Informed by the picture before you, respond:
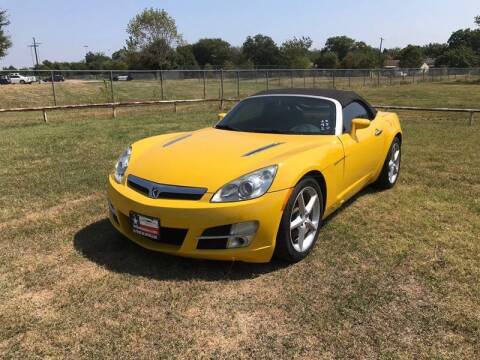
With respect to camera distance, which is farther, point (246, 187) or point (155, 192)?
point (155, 192)

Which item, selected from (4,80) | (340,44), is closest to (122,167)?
(4,80)

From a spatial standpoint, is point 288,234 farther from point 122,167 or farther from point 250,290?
point 122,167

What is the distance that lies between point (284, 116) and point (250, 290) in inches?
79.9

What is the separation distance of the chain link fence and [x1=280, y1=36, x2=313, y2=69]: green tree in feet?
158

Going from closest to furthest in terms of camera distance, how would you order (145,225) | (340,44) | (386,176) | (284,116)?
(145,225) < (284,116) < (386,176) < (340,44)

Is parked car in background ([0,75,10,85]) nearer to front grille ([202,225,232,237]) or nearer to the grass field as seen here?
the grass field

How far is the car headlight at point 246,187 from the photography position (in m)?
3.26

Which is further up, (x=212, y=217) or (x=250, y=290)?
(x=212, y=217)

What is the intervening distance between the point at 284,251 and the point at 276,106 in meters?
1.84

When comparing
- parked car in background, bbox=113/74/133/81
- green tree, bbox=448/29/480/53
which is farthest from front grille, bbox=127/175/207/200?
green tree, bbox=448/29/480/53

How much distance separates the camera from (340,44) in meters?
133

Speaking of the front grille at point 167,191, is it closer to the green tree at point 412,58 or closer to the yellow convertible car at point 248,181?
the yellow convertible car at point 248,181

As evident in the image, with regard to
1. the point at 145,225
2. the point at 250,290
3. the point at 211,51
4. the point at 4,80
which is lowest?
the point at 250,290

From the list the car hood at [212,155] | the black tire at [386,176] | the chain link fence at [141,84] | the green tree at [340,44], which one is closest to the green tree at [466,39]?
the green tree at [340,44]
